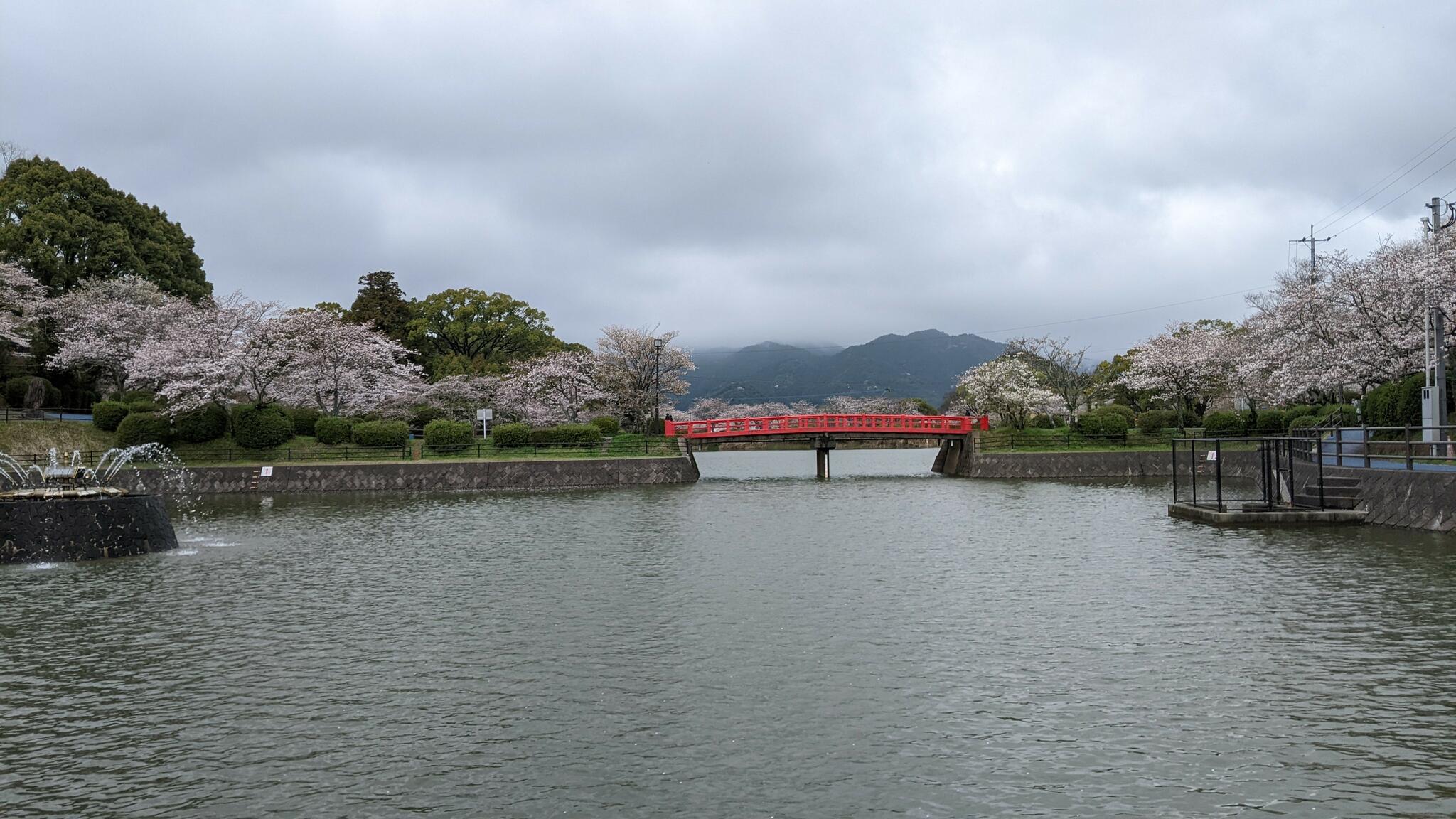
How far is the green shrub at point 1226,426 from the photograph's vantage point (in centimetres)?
5309

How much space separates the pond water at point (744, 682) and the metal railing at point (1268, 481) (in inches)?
159

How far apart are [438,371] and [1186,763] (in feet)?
206

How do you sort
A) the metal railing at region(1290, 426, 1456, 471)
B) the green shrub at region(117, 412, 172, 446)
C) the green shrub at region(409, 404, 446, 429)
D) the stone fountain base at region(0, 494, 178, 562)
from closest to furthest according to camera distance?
1. the stone fountain base at region(0, 494, 178, 562)
2. the metal railing at region(1290, 426, 1456, 471)
3. the green shrub at region(117, 412, 172, 446)
4. the green shrub at region(409, 404, 446, 429)

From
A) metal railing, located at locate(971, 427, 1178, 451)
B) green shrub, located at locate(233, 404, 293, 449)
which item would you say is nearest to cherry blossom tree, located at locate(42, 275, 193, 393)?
green shrub, located at locate(233, 404, 293, 449)

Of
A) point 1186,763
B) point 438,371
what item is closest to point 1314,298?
point 1186,763

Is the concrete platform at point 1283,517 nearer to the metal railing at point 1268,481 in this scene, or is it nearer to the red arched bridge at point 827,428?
the metal railing at point 1268,481

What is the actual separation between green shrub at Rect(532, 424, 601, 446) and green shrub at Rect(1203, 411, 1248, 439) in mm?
35648

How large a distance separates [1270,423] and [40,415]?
223 feet

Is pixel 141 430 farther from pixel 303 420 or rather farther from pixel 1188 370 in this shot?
pixel 1188 370

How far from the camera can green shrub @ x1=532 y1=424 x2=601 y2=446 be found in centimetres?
5031

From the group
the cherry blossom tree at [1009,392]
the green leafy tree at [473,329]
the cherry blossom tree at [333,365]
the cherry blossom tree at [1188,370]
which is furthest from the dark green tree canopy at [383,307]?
the cherry blossom tree at [1188,370]

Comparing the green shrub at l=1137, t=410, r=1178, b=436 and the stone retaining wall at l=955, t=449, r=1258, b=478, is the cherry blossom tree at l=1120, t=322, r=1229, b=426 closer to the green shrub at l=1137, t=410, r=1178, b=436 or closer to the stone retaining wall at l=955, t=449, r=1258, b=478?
the green shrub at l=1137, t=410, r=1178, b=436

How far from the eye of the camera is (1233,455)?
49625 millimetres

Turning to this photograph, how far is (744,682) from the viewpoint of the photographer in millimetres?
11086
